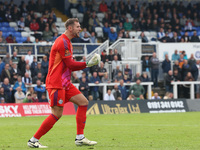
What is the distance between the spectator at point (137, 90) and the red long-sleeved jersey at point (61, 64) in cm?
1561

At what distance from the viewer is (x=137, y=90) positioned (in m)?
24.5

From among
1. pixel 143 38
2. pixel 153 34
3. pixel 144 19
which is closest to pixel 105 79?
pixel 143 38

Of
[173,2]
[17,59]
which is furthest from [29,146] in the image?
[173,2]

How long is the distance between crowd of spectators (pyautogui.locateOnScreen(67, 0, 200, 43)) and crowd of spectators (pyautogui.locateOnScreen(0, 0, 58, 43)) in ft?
10.2

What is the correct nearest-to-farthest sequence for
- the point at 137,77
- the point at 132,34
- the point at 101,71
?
the point at 137,77 → the point at 101,71 → the point at 132,34

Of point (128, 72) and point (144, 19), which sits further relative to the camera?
point (144, 19)

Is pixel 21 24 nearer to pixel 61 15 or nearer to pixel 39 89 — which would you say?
pixel 61 15

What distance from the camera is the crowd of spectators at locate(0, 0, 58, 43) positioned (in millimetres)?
28531

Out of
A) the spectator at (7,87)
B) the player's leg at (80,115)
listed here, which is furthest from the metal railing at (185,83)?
the player's leg at (80,115)

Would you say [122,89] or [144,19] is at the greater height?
[144,19]

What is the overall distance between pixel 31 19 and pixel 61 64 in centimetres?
2148

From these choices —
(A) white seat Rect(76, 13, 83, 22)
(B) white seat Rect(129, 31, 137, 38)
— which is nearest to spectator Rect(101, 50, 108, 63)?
(B) white seat Rect(129, 31, 137, 38)

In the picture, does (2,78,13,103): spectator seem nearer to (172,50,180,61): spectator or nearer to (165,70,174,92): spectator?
(165,70,174,92): spectator

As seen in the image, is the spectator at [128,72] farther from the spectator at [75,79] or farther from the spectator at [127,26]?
the spectator at [127,26]
